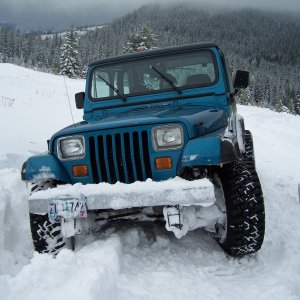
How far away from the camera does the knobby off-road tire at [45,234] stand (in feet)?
10.7

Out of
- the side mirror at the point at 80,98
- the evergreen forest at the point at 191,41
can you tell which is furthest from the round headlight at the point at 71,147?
the evergreen forest at the point at 191,41

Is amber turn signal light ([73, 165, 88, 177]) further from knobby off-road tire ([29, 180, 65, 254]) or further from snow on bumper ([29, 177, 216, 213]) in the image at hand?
knobby off-road tire ([29, 180, 65, 254])

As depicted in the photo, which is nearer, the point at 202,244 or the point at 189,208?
the point at 189,208

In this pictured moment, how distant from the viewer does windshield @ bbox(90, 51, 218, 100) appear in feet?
13.9

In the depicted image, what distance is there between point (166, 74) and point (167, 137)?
1.34 metres

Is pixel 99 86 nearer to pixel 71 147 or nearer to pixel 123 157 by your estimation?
pixel 71 147

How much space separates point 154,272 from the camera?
2902mm

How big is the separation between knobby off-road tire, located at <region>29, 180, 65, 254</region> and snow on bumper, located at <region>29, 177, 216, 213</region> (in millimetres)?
288

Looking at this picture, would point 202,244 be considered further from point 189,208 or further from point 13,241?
point 13,241

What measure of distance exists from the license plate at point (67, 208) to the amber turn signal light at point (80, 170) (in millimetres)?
365

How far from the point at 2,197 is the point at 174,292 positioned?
7.11ft

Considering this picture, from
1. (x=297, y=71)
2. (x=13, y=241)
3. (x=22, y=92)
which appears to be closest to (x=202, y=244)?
(x=13, y=241)

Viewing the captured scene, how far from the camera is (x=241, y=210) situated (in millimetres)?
3074

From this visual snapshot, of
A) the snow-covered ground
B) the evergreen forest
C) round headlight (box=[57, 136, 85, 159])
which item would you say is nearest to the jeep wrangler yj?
round headlight (box=[57, 136, 85, 159])
